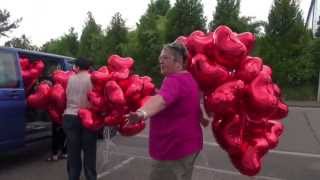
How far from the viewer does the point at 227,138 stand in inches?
199

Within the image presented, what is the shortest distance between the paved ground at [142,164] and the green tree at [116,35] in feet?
71.1

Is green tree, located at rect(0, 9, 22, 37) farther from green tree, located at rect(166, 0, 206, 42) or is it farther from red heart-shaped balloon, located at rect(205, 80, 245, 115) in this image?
red heart-shaped balloon, located at rect(205, 80, 245, 115)

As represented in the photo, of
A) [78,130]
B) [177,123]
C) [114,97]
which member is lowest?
[78,130]

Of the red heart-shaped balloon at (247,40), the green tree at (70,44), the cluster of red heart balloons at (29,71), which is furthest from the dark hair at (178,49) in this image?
the green tree at (70,44)

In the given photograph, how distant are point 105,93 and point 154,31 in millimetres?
24023

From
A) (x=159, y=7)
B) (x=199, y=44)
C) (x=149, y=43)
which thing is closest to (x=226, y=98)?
(x=199, y=44)

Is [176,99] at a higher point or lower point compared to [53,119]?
higher

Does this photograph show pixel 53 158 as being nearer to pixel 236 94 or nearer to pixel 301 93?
pixel 236 94

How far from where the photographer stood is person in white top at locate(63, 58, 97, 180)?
21.2ft

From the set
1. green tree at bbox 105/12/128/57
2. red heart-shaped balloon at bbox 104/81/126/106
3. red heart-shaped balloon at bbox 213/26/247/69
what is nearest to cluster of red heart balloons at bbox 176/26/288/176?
red heart-shaped balloon at bbox 213/26/247/69

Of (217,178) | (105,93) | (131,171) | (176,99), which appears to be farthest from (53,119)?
(176,99)

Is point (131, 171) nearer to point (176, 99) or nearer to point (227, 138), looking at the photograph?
point (227, 138)

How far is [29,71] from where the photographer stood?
27.4ft

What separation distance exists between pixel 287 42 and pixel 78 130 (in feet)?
71.6
